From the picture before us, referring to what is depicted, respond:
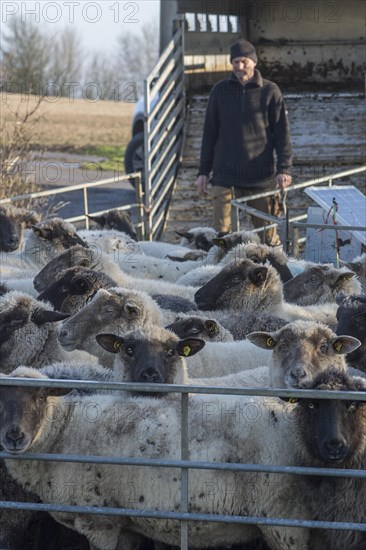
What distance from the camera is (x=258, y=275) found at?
7.87 metres

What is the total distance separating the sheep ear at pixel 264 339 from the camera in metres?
6.16

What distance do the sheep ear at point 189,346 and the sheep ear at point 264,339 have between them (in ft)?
1.10

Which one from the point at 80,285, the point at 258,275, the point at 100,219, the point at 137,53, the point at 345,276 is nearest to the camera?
the point at 80,285

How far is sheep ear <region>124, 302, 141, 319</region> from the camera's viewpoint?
6871mm

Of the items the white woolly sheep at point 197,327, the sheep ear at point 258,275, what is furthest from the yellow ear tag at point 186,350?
the sheep ear at point 258,275

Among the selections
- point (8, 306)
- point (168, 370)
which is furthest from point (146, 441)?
point (8, 306)

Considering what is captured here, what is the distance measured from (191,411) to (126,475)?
482 mm

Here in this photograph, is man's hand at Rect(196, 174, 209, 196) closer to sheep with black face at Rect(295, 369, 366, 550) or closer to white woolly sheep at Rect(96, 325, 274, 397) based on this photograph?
white woolly sheep at Rect(96, 325, 274, 397)

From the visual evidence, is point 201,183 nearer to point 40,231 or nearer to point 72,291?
point 40,231

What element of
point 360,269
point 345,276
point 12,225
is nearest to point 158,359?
point 345,276

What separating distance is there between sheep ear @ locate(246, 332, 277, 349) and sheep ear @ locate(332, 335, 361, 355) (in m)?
0.36

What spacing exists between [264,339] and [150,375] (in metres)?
0.75

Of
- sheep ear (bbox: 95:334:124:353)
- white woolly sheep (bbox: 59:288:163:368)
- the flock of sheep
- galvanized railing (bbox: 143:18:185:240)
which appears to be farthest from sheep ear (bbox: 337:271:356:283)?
galvanized railing (bbox: 143:18:185:240)

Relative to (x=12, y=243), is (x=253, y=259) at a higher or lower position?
higher
